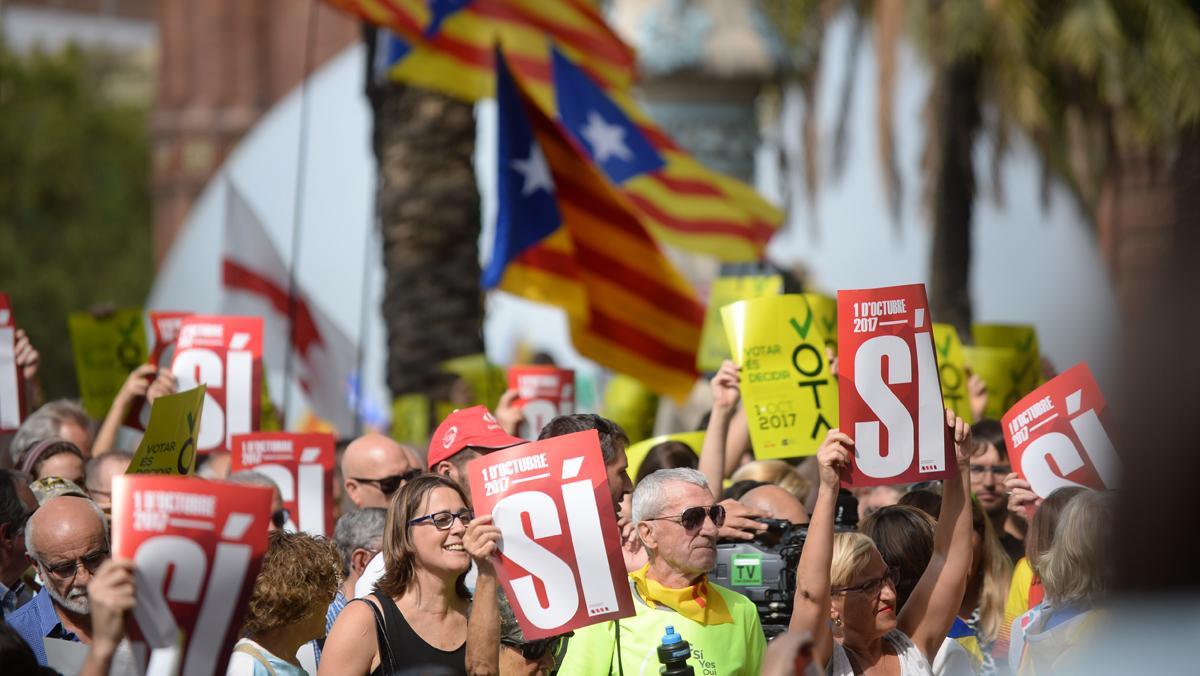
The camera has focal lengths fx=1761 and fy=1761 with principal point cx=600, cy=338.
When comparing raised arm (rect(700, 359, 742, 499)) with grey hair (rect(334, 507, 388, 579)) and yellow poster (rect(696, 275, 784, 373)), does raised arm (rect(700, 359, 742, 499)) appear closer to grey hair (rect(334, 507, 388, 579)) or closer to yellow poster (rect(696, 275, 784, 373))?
grey hair (rect(334, 507, 388, 579))

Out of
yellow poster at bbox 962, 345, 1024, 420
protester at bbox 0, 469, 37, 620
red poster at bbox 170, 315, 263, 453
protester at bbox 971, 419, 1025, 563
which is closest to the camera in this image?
protester at bbox 0, 469, 37, 620

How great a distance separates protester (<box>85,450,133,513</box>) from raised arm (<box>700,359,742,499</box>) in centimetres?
212

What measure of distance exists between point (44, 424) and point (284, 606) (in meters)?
3.10

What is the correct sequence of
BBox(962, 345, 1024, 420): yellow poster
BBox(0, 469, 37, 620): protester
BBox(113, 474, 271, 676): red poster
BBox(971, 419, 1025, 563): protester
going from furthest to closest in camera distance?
BBox(962, 345, 1024, 420): yellow poster < BBox(971, 419, 1025, 563): protester < BBox(0, 469, 37, 620): protester < BBox(113, 474, 271, 676): red poster

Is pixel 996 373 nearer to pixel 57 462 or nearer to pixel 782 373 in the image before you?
pixel 782 373

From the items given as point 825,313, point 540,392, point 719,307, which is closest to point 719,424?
point 825,313

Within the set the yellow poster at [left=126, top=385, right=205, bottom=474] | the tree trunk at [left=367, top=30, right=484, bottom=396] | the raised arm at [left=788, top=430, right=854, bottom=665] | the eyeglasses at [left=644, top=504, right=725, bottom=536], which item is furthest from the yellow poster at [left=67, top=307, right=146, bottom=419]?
the raised arm at [left=788, top=430, right=854, bottom=665]

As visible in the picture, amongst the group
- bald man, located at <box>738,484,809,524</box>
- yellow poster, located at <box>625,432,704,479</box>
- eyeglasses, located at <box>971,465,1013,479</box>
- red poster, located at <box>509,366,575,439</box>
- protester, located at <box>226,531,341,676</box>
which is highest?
red poster, located at <box>509,366,575,439</box>

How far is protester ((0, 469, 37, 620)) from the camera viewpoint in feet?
17.6

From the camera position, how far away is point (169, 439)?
5.71 meters

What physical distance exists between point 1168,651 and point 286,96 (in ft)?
133

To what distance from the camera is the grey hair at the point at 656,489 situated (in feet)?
15.9

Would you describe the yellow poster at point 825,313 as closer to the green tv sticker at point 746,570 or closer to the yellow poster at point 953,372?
the yellow poster at point 953,372

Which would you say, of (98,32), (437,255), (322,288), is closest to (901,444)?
(437,255)
